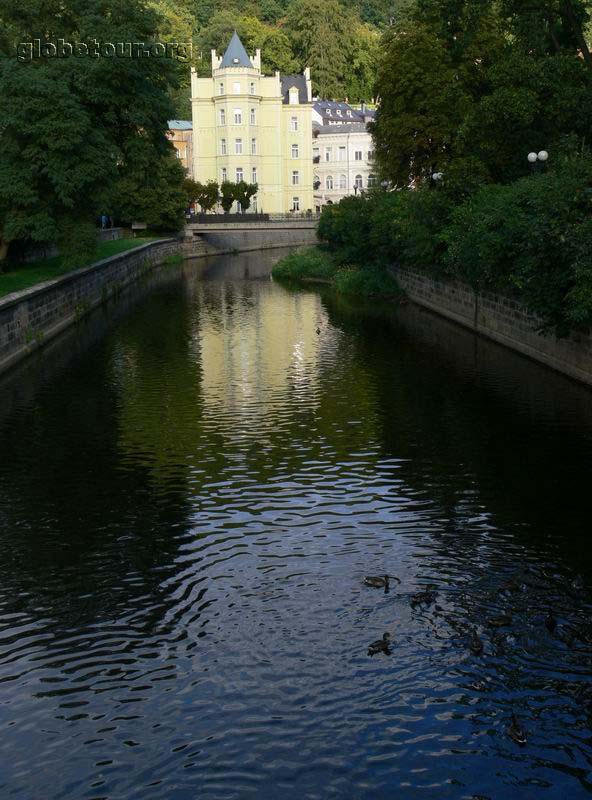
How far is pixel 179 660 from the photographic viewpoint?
1152 centimetres

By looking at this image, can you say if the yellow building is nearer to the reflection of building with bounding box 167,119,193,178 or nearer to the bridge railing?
the bridge railing

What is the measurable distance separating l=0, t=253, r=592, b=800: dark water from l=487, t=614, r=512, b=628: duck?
0.44 ft

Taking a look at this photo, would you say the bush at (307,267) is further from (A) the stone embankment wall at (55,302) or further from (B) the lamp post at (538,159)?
(B) the lamp post at (538,159)

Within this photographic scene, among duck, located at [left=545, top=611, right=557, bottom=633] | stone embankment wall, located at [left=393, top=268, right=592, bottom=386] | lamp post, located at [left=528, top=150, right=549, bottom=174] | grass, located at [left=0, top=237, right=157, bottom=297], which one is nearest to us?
duck, located at [left=545, top=611, right=557, bottom=633]

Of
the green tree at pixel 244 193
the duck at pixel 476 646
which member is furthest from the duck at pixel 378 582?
the green tree at pixel 244 193

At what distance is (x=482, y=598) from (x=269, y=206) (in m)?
99.2

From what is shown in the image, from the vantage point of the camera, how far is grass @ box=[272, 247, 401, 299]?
51.9 m

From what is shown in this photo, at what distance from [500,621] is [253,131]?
321 feet

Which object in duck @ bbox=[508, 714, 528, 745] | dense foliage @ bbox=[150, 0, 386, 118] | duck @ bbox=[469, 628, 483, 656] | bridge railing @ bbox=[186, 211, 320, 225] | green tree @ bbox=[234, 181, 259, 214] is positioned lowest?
duck @ bbox=[508, 714, 528, 745]

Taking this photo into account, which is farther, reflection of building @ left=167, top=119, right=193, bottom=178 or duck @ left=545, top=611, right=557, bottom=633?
reflection of building @ left=167, top=119, right=193, bottom=178

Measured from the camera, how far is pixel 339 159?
114188mm

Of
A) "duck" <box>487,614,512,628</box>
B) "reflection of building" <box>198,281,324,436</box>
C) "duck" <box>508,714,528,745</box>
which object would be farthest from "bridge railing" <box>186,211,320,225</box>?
"duck" <box>508,714,528,745</box>

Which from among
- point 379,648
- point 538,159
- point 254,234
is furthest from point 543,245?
point 254,234

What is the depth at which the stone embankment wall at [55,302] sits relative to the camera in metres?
30.5
